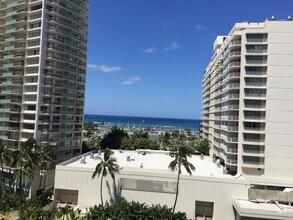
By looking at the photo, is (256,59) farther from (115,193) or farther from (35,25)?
(35,25)

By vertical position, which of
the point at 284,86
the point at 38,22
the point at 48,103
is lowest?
→ the point at 48,103

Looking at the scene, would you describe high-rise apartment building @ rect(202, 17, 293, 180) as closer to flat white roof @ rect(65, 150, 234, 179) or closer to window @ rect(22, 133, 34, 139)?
flat white roof @ rect(65, 150, 234, 179)

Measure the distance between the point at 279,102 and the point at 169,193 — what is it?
34.6 m

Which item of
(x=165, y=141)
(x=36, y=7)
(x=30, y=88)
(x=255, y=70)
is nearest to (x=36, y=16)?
(x=36, y=7)

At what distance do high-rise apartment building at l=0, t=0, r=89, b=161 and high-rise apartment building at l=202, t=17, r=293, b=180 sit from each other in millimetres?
44166

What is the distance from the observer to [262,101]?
6362 centimetres

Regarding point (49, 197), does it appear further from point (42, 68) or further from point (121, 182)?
point (42, 68)

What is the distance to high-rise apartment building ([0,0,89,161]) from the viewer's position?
6869cm

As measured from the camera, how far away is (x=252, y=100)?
64.2 metres

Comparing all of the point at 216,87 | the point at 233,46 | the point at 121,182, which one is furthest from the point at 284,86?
A: the point at 121,182

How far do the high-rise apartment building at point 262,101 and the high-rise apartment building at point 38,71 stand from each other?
1739 inches

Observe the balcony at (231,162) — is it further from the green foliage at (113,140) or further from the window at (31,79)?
the window at (31,79)

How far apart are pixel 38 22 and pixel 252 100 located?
5671 cm

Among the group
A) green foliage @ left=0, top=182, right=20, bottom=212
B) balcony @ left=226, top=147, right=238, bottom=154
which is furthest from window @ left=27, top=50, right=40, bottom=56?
balcony @ left=226, top=147, right=238, bottom=154
